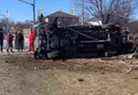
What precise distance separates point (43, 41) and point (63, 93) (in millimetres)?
12391

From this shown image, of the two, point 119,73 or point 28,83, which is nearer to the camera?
point 28,83

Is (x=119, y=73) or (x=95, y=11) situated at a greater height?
(x=95, y=11)

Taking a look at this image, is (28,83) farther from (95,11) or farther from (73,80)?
(95,11)

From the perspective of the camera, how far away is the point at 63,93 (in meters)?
12.7

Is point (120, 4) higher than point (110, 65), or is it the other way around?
point (120, 4)

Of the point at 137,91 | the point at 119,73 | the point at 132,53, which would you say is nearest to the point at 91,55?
the point at 132,53

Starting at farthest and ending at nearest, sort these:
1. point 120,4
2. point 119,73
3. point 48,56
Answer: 1. point 120,4
2. point 48,56
3. point 119,73

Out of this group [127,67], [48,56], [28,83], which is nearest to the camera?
[28,83]

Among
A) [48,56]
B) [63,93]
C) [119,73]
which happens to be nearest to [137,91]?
[63,93]

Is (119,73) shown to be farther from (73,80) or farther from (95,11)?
(95,11)

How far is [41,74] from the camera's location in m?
17.3

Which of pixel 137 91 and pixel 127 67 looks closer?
pixel 137 91

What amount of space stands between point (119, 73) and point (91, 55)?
313 inches

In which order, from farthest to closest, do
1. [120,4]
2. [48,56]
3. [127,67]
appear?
[120,4], [48,56], [127,67]
